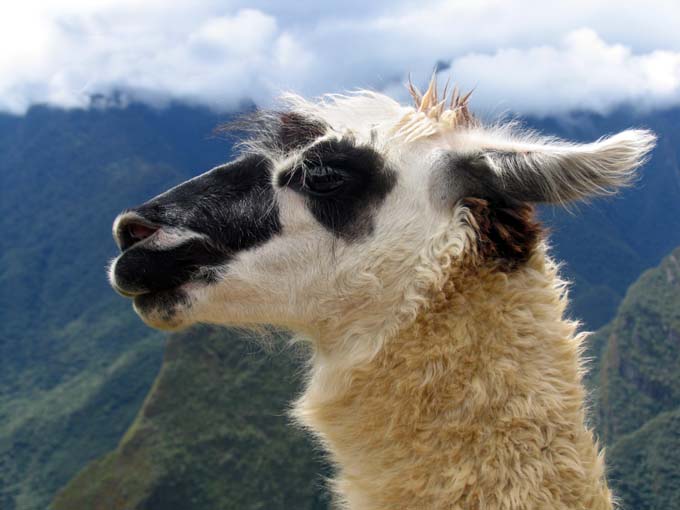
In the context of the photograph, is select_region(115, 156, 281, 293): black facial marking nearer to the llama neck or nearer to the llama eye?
the llama eye

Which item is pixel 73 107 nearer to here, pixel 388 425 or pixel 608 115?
pixel 608 115

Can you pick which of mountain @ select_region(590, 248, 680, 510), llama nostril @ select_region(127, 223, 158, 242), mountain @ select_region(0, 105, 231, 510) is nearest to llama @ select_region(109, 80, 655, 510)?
llama nostril @ select_region(127, 223, 158, 242)

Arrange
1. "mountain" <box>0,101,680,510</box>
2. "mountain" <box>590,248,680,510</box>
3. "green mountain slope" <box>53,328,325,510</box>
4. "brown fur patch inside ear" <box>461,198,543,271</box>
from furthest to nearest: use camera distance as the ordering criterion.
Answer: "mountain" <box>590,248,680,510</box> < "mountain" <box>0,101,680,510</box> < "green mountain slope" <box>53,328,325,510</box> < "brown fur patch inside ear" <box>461,198,543,271</box>

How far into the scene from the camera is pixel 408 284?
270 cm

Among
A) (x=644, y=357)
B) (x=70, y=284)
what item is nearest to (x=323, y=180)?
(x=644, y=357)

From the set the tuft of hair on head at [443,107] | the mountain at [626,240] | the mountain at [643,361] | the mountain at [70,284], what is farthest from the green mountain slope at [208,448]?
the mountain at [626,240]

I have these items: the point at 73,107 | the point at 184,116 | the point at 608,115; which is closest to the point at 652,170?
the point at 608,115

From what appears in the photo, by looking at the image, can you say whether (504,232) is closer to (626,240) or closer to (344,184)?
(344,184)

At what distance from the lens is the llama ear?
8.26ft

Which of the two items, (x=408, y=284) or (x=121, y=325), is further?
(x=121, y=325)

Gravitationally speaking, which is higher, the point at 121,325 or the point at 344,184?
the point at 344,184

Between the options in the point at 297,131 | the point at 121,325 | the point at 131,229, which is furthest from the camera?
the point at 121,325

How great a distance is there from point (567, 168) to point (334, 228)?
3.03 feet

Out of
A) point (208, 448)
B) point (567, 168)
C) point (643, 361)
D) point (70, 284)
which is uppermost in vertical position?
point (567, 168)
